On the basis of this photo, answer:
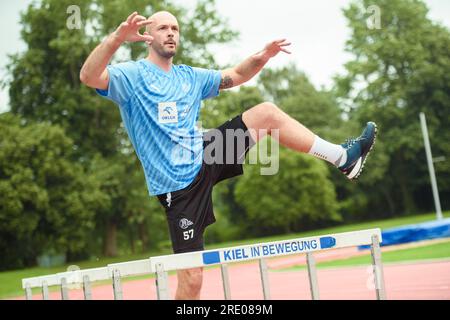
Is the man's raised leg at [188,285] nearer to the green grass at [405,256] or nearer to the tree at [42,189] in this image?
the green grass at [405,256]

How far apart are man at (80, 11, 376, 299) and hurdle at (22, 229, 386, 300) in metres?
0.55

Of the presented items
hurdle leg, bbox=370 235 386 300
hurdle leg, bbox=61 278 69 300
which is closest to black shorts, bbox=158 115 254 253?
hurdle leg, bbox=61 278 69 300

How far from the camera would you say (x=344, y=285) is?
10922 mm

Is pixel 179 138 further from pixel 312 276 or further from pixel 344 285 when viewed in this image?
pixel 344 285

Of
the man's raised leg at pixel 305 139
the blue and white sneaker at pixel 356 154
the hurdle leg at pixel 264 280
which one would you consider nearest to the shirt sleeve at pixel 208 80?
the man's raised leg at pixel 305 139

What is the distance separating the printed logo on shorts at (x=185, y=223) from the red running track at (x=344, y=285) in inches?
177

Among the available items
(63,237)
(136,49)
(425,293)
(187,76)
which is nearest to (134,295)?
(425,293)

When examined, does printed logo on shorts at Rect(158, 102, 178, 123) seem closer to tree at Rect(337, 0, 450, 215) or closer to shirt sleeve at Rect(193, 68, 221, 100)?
shirt sleeve at Rect(193, 68, 221, 100)

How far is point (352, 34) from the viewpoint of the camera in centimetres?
3975

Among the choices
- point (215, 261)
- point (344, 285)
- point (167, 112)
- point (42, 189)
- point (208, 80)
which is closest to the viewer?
point (215, 261)

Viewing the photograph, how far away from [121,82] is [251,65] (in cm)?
94

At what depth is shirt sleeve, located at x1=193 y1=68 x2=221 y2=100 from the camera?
410 cm

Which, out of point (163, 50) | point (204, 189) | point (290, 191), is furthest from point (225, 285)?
point (290, 191)

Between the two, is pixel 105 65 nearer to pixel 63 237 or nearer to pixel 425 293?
pixel 425 293
